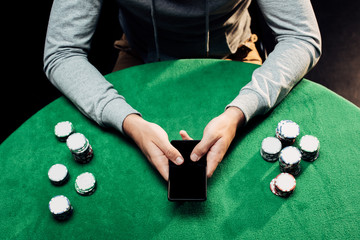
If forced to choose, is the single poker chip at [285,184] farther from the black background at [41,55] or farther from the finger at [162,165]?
the black background at [41,55]

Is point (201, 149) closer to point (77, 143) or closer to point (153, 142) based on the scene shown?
point (153, 142)

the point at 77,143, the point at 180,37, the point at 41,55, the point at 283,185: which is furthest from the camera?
the point at 41,55

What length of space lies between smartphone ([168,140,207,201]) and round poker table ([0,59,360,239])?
0.06 m

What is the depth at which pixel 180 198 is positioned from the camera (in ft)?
2.94

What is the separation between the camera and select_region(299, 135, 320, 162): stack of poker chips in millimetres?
985

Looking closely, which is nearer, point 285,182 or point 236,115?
point 285,182

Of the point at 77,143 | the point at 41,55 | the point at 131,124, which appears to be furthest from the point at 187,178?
the point at 41,55

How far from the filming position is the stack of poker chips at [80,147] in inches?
39.9

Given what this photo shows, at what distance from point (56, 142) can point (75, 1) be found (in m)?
0.54

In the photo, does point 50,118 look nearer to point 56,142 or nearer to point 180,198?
point 56,142

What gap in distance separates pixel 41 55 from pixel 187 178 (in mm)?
2023

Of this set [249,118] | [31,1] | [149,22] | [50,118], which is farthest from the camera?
[31,1]

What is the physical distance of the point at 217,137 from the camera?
1.00 m

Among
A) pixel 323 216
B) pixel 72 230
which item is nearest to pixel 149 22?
pixel 72 230
